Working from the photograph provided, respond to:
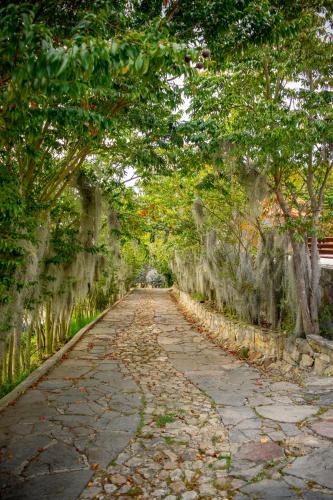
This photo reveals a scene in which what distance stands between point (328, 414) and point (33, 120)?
416 cm

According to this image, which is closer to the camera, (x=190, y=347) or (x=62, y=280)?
(x=62, y=280)

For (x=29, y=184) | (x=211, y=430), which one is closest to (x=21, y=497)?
(x=211, y=430)

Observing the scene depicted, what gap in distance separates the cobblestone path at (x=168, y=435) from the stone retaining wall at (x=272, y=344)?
36 cm

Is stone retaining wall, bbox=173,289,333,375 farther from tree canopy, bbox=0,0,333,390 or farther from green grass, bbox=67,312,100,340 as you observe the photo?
green grass, bbox=67,312,100,340

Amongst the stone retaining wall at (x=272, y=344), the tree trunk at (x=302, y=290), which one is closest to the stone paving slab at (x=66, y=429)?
the stone retaining wall at (x=272, y=344)

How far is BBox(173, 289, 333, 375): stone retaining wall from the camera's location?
537 cm

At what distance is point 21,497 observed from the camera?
2.69 metres

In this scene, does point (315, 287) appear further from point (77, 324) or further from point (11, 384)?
point (77, 324)

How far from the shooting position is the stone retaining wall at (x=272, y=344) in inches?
211

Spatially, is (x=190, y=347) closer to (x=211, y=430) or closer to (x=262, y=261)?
(x=262, y=261)

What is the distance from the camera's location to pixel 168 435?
12.2 ft

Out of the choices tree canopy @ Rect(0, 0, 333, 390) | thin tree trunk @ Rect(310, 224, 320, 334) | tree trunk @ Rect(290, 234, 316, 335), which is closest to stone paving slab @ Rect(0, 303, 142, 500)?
tree canopy @ Rect(0, 0, 333, 390)

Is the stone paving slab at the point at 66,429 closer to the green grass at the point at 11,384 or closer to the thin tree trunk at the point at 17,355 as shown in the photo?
the green grass at the point at 11,384

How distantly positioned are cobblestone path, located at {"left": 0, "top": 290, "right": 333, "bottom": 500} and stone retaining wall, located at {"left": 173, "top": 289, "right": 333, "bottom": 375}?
1.19 feet
